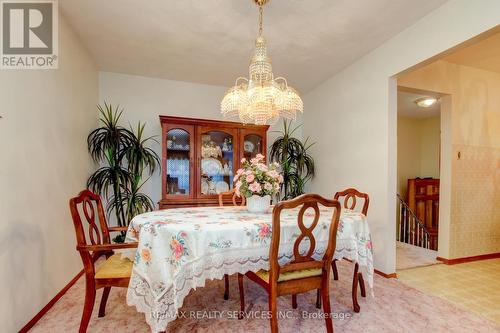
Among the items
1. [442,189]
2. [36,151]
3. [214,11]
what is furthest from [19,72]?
[442,189]

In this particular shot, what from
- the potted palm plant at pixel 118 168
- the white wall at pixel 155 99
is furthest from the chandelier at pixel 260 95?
the white wall at pixel 155 99

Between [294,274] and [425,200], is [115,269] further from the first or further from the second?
[425,200]

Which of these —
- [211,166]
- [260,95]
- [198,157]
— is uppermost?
[260,95]

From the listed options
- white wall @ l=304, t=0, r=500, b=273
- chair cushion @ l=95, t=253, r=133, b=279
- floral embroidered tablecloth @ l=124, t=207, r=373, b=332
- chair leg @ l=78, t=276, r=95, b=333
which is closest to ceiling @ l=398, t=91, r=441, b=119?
white wall @ l=304, t=0, r=500, b=273

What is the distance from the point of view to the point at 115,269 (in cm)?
162

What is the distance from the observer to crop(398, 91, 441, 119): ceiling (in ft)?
14.2

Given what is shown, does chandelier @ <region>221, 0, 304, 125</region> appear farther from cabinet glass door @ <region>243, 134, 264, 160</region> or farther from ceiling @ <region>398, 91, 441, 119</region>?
ceiling @ <region>398, 91, 441, 119</region>

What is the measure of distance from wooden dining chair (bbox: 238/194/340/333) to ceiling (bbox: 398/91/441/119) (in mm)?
3701

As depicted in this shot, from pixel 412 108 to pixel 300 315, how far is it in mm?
4801

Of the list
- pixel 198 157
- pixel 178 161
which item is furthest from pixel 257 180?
pixel 178 161

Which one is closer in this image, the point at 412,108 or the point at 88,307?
the point at 88,307

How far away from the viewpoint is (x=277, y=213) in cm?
135

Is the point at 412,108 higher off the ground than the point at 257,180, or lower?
higher

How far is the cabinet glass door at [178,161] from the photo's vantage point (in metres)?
3.30
